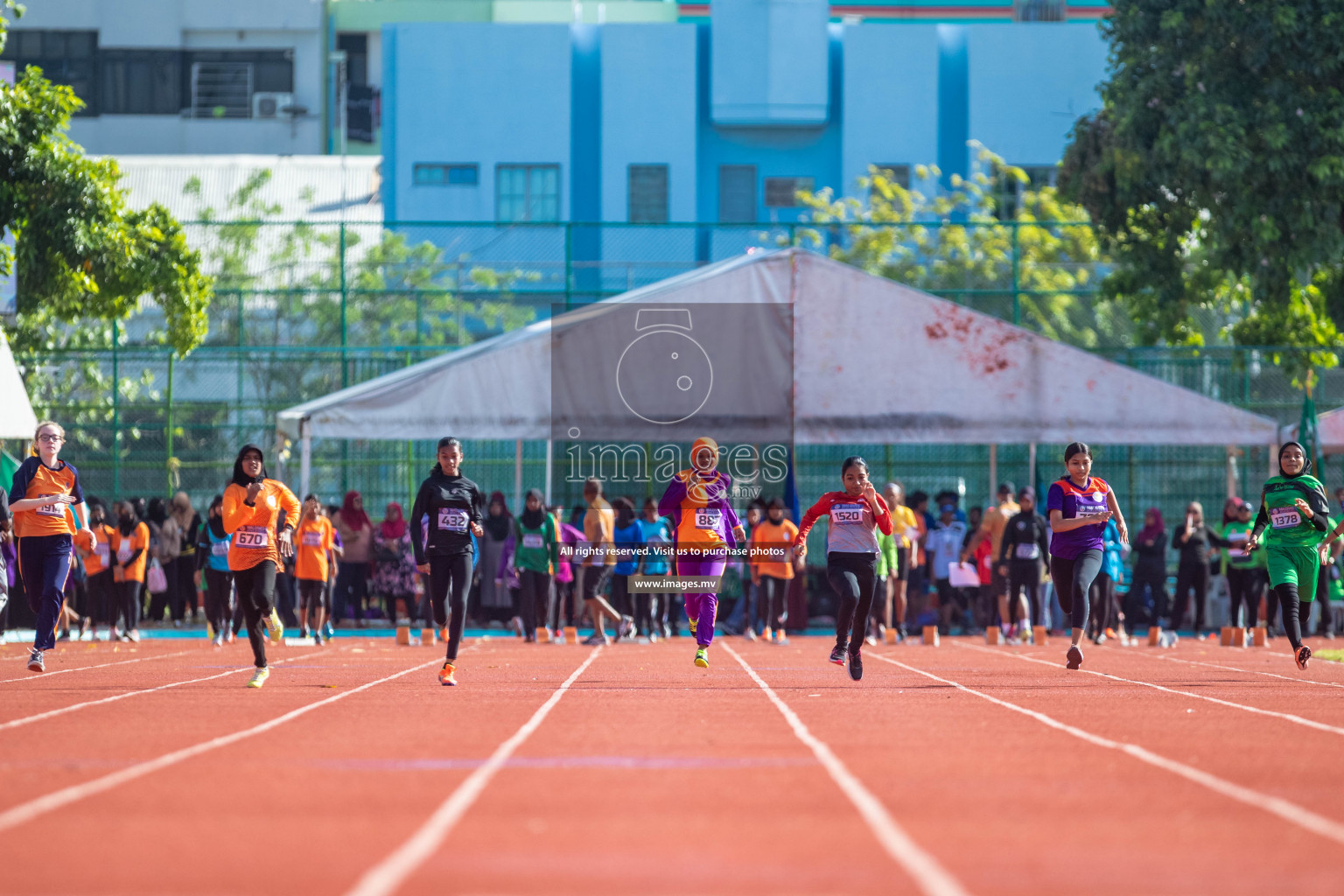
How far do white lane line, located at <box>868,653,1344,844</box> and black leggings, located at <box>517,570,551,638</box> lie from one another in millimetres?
11994

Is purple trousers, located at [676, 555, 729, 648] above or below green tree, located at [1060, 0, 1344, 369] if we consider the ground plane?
below

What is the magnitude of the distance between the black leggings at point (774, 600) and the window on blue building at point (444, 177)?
89.2ft

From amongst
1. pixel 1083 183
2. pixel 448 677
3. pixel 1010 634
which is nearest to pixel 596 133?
pixel 1083 183

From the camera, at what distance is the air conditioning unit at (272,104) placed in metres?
54.1

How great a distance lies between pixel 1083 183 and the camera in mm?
25250

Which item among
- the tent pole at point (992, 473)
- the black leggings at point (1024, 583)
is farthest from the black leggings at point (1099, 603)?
the tent pole at point (992, 473)

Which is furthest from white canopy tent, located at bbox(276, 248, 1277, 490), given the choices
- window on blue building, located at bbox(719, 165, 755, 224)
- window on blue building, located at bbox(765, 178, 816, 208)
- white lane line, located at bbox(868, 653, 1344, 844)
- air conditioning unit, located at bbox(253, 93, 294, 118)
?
air conditioning unit, located at bbox(253, 93, 294, 118)

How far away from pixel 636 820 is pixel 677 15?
5365 centimetres

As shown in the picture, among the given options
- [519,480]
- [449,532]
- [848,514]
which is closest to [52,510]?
[449,532]

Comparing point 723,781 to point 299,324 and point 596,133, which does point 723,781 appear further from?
point 596,133

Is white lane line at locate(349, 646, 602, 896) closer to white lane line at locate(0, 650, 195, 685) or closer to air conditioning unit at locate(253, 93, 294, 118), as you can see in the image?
white lane line at locate(0, 650, 195, 685)

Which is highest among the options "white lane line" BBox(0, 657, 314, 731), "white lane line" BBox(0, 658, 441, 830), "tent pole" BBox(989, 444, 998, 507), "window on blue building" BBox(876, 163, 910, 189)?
"window on blue building" BBox(876, 163, 910, 189)

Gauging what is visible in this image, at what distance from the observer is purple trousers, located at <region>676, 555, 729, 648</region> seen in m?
Result: 15.9

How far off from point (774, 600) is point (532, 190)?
91.1 feet
